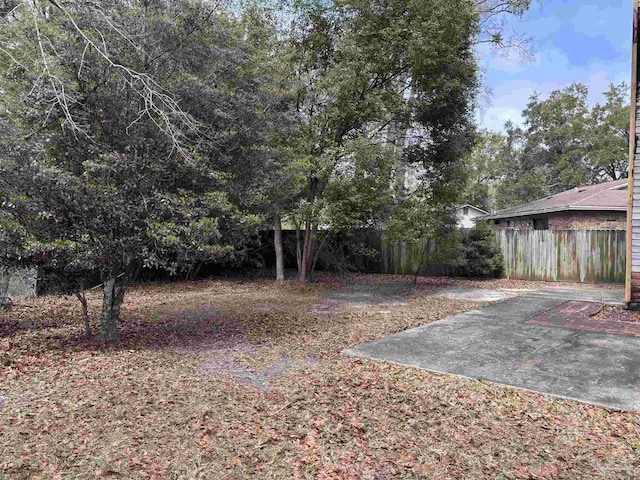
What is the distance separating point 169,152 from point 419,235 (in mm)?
6559

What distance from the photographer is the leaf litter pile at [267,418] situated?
100 inches

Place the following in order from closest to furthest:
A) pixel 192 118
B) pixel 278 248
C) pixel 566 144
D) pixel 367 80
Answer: pixel 192 118, pixel 367 80, pixel 278 248, pixel 566 144

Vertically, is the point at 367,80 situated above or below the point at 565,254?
above

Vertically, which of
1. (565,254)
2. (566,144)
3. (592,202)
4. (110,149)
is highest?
(566,144)

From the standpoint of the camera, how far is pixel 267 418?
3.17 meters

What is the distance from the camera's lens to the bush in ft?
→ 42.7

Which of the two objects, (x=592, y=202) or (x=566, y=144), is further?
(x=566, y=144)

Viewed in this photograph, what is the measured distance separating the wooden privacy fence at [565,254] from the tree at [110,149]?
9990 mm

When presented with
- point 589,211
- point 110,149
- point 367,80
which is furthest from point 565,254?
point 110,149

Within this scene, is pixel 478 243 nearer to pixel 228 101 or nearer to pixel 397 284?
pixel 397 284

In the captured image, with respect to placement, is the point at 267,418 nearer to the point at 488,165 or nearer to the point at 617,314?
the point at 617,314

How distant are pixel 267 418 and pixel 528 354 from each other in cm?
312

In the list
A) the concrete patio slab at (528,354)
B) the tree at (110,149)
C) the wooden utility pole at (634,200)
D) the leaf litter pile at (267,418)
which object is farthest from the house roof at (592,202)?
the tree at (110,149)

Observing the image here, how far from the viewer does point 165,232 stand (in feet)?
14.6
